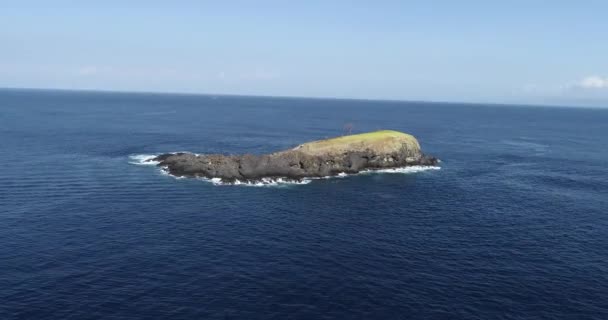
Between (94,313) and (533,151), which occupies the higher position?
(533,151)

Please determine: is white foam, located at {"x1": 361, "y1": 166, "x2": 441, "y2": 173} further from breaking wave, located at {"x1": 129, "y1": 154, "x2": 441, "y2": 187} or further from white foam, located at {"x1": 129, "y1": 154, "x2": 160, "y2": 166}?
white foam, located at {"x1": 129, "y1": 154, "x2": 160, "y2": 166}

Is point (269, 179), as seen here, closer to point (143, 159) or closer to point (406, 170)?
point (406, 170)

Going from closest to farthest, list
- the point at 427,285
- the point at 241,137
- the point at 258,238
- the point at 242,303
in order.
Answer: the point at 242,303 < the point at 427,285 < the point at 258,238 < the point at 241,137

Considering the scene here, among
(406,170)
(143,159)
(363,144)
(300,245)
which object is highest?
(363,144)

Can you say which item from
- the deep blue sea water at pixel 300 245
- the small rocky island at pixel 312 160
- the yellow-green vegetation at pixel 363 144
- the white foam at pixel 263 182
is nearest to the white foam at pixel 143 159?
the small rocky island at pixel 312 160

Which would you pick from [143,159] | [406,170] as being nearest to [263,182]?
[406,170]

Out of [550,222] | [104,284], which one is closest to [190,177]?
[104,284]

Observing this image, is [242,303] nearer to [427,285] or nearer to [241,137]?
[427,285]
